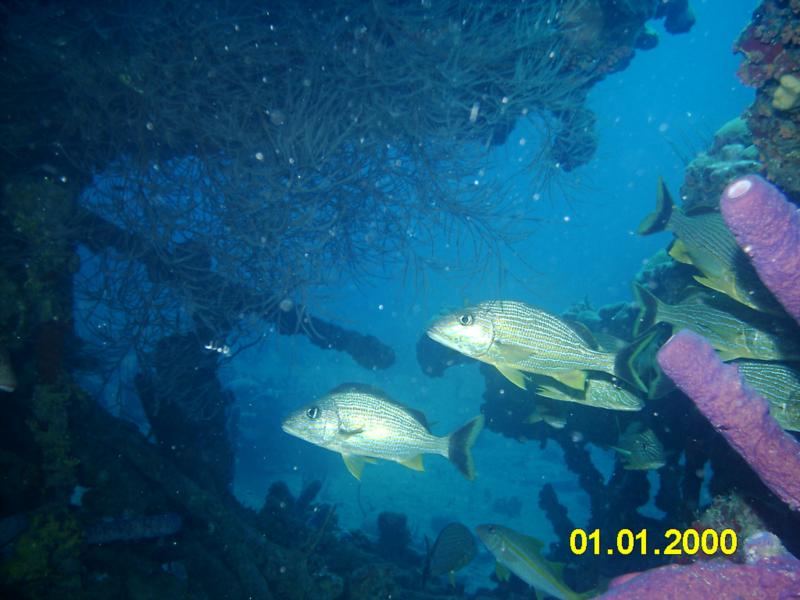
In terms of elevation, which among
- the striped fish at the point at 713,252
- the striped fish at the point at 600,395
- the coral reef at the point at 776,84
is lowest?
the striped fish at the point at 600,395

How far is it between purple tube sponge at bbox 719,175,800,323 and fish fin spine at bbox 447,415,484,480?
2.72m

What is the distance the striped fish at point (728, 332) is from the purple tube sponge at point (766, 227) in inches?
63.0

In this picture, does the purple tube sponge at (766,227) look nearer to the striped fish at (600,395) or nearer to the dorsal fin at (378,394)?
the striped fish at (600,395)

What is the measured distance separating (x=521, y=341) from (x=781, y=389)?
2.35 m

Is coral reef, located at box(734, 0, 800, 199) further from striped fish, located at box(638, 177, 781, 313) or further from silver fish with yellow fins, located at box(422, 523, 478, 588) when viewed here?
silver fish with yellow fins, located at box(422, 523, 478, 588)

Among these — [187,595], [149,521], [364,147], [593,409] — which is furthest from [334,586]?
[364,147]

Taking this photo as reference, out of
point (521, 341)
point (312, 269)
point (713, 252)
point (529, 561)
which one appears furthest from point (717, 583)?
point (312, 269)

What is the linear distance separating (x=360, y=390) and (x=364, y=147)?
400 centimetres

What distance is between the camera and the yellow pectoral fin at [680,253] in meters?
4.14

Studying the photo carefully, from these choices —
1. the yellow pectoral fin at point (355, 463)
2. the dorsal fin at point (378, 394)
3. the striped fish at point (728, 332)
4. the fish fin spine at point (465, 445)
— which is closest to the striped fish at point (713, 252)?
the striped fish at point (728, 332)

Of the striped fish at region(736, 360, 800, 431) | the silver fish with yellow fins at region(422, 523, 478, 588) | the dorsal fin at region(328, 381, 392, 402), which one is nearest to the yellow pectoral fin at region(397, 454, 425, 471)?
the dorsal fin at region(328, 381, 392, 402)

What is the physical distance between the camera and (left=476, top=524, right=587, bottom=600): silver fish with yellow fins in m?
4.25

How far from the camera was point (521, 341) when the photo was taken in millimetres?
3463

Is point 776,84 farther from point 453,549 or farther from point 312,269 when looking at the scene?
point 453,549
